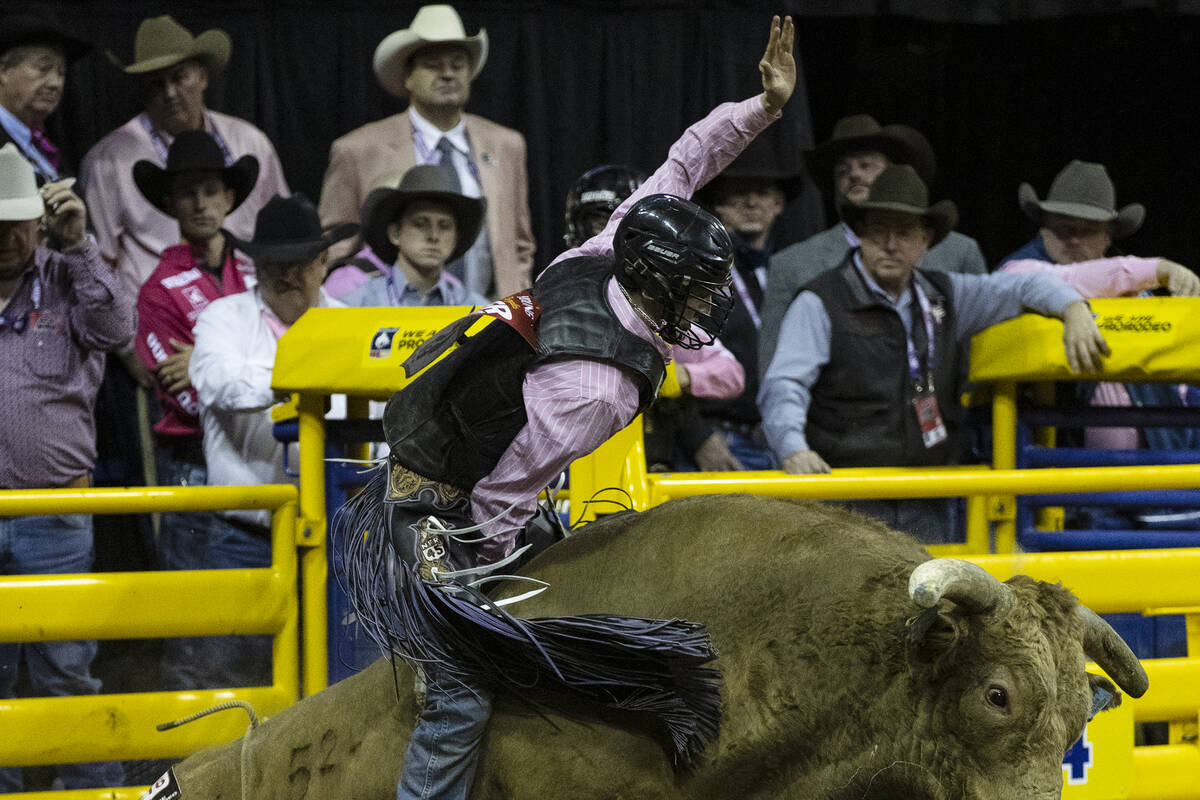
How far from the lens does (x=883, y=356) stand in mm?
4383

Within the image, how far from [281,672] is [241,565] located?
941mm

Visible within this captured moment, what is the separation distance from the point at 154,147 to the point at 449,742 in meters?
3.67

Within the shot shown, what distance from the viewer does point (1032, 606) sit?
87.4 inches

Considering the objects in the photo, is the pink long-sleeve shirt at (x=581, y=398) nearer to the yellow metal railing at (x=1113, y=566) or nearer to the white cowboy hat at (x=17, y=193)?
the yellow metal railing at (x=1113, y=566)

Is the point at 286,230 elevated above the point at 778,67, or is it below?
below

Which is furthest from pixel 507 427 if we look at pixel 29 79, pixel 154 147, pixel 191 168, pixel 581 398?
pixel 154 147

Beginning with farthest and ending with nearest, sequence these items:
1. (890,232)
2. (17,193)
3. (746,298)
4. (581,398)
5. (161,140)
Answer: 1. (161,140)
2. (746,298)
3. (890,232)
4. (17,193)
5. (581,398)

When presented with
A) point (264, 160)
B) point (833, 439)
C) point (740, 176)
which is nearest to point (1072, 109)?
point (740, 176)

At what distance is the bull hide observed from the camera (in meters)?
2.16

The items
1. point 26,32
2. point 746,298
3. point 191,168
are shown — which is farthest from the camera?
point 746,298

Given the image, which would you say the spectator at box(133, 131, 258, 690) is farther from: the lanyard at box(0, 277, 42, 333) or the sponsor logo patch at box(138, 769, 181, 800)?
the sponsor logo patch at box(138, 769, 181, 800)

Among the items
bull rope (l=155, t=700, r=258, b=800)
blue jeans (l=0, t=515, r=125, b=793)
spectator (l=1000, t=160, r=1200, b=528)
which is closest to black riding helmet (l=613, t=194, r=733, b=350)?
bull rope (l=155, t=700, r=258, b=800)

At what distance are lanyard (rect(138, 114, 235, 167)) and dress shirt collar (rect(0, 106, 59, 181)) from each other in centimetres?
47

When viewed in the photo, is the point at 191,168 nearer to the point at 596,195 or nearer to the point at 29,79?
the point at 29,79
